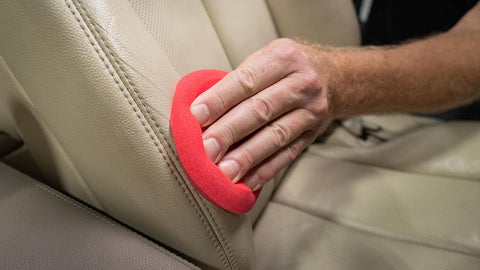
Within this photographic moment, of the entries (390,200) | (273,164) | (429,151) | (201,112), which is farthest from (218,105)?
(429,151)

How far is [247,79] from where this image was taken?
412 mm

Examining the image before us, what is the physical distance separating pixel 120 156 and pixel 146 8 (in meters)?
0.22

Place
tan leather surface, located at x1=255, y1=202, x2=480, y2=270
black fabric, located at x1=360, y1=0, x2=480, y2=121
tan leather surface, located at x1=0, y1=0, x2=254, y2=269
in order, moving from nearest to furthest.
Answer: tan leather surface, located at x1=0, y1=0, x2=254, y2=269
tan leather surface, located at x1=255, y1=202, x2=480, y2=270
black fabric, located at x1=360, y1=0, x2=480, y2=121

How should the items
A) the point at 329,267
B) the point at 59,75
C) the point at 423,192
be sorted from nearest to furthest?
the point at 59,75 → the point at 329,267 → the point at 423,192

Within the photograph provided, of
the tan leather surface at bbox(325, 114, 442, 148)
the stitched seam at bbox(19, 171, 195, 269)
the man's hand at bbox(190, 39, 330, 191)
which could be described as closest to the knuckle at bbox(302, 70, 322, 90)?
the man's hand at bbox(190, 39, 330, 191)

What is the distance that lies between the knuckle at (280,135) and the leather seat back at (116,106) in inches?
4.7

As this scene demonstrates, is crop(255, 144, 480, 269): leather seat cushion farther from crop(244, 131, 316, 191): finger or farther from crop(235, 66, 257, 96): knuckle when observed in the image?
crop(235, 66, 257, 96): knuckle

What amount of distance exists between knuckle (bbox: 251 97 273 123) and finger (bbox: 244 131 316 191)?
70mm

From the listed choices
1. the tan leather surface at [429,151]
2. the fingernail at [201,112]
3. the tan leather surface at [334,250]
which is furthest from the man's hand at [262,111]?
the tan leather surface at [429,151]

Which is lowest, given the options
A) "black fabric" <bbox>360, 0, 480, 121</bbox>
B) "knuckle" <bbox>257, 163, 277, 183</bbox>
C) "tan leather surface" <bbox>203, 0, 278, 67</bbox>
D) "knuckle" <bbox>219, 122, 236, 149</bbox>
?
"black fabric" <bbox>360, 0, 480, 121</bbox>

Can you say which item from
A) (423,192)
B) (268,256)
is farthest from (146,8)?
(423,192)

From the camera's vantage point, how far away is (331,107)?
1.95 feet

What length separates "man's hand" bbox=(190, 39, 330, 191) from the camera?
1.28 feet

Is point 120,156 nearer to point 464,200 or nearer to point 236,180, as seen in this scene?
point 236,180
